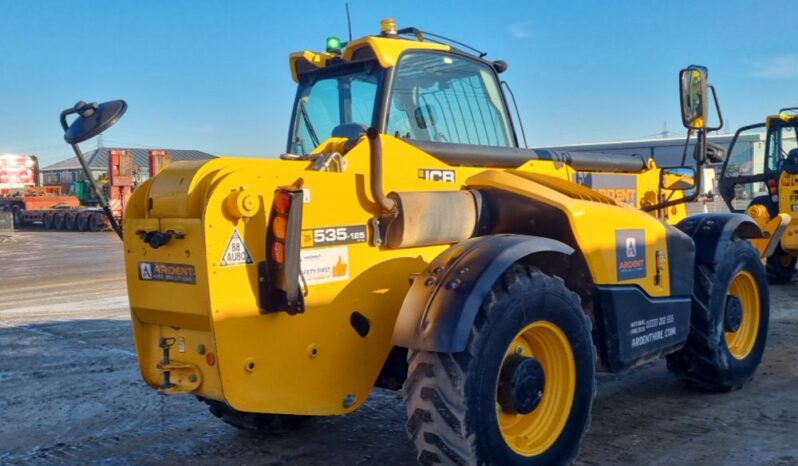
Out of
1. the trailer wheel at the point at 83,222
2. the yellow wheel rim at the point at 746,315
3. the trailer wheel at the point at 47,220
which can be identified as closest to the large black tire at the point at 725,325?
the yellow wheel rim at the point at 746,315

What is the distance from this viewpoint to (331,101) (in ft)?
15.8

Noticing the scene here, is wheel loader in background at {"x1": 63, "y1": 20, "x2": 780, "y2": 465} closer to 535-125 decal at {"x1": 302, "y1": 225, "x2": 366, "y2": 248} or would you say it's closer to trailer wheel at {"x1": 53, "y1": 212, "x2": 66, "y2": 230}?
535-125 decal at {"x1": 302, "y1": 225, "x2": 366, "y2": 248}

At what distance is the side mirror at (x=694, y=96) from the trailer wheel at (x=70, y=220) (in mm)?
34897

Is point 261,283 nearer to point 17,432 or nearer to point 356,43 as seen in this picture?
point 356,43

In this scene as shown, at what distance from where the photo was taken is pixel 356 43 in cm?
449

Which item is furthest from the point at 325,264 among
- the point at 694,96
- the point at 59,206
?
the point at 59,206

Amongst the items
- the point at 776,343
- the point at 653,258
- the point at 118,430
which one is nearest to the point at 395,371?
the point at 653,258

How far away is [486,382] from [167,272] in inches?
60.8

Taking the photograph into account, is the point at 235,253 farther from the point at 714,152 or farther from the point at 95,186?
the point at 714,152

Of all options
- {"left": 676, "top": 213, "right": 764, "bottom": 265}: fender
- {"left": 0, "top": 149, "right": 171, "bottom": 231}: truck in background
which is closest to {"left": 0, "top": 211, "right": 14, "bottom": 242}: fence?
{"left": 0, "top": 149, "right": 171, "bottom": 231}: truck in background

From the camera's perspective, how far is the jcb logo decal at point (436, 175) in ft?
13.5

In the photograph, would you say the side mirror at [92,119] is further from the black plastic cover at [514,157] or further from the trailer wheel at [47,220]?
the trailer wheel at [47,220]

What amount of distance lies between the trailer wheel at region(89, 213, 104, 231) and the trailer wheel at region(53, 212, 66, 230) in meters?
2.89

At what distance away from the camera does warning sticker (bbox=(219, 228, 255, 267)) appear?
3.36 m
